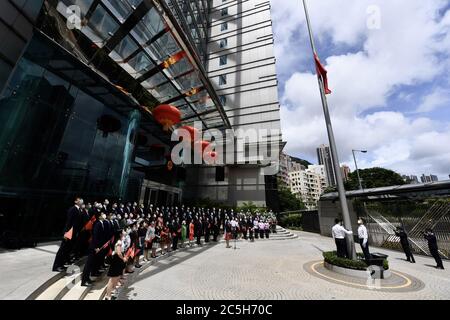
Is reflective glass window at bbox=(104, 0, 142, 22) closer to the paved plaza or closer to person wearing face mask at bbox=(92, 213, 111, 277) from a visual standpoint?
person wearing face mask at bbox=(92, 213, 111, 277)

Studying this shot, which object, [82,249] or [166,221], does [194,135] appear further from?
[82,249]

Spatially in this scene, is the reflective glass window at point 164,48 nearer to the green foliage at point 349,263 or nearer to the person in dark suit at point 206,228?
the person in dark suit at point 206,228

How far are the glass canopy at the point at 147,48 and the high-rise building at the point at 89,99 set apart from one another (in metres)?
0.06

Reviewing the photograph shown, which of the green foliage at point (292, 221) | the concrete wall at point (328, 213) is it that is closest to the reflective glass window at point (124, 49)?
the concrete wall at point (328, 213)

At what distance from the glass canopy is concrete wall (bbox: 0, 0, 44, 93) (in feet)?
4.06

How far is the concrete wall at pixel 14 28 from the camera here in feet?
27.3

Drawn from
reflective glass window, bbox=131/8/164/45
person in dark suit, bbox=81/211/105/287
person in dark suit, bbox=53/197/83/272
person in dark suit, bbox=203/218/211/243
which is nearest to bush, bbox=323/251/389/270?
person in dark suit, bbox=81/211/105/287

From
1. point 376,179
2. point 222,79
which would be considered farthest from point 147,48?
point 376,179

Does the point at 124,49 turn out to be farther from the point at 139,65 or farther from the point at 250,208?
the point at 250,208

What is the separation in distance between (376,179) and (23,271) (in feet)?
205

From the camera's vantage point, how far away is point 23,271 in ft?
17.1

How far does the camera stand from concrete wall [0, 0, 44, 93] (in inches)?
328

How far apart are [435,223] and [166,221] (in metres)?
15.0

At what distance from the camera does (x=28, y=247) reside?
827 centimetres
